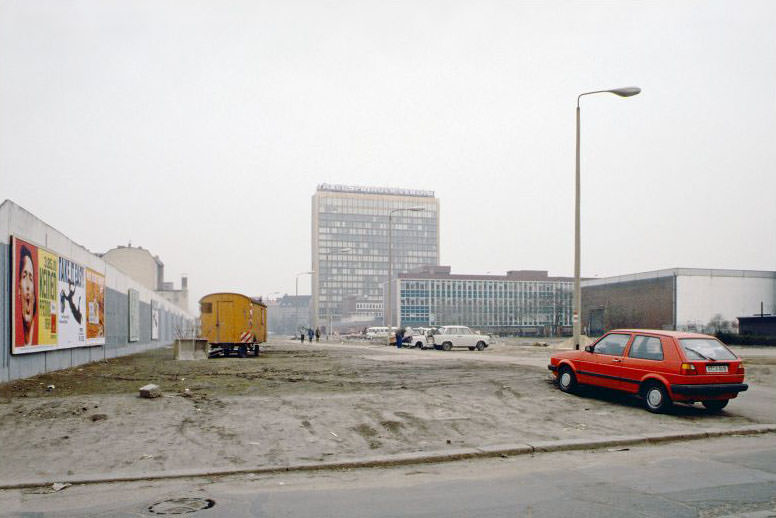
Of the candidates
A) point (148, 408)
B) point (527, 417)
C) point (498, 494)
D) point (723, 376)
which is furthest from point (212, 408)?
point (723, 376)

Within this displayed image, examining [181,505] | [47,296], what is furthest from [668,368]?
[47,296]

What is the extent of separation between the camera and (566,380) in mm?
14789

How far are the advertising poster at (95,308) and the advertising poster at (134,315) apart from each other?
7.79 m

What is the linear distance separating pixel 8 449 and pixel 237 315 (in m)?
24.3

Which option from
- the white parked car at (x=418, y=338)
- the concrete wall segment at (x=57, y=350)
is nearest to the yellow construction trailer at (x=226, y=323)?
the concrete wall segment at (x=57, y=350)

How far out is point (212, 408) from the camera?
1172cm

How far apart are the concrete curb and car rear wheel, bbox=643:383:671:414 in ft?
4.15

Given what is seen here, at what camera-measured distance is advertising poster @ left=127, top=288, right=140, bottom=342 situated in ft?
113

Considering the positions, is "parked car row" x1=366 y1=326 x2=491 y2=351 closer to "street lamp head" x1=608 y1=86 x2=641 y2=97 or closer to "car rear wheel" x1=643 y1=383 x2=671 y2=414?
"street lamp head" x1=608 y1=86 x2=641 y2=97

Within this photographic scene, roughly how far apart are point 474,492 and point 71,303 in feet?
58.1

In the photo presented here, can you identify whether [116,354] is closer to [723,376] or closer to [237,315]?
[237,315]

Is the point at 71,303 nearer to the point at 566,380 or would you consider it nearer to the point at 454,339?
the point at 566,380

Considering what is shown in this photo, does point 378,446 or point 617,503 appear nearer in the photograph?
point 617,503

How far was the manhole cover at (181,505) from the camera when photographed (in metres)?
6.21
